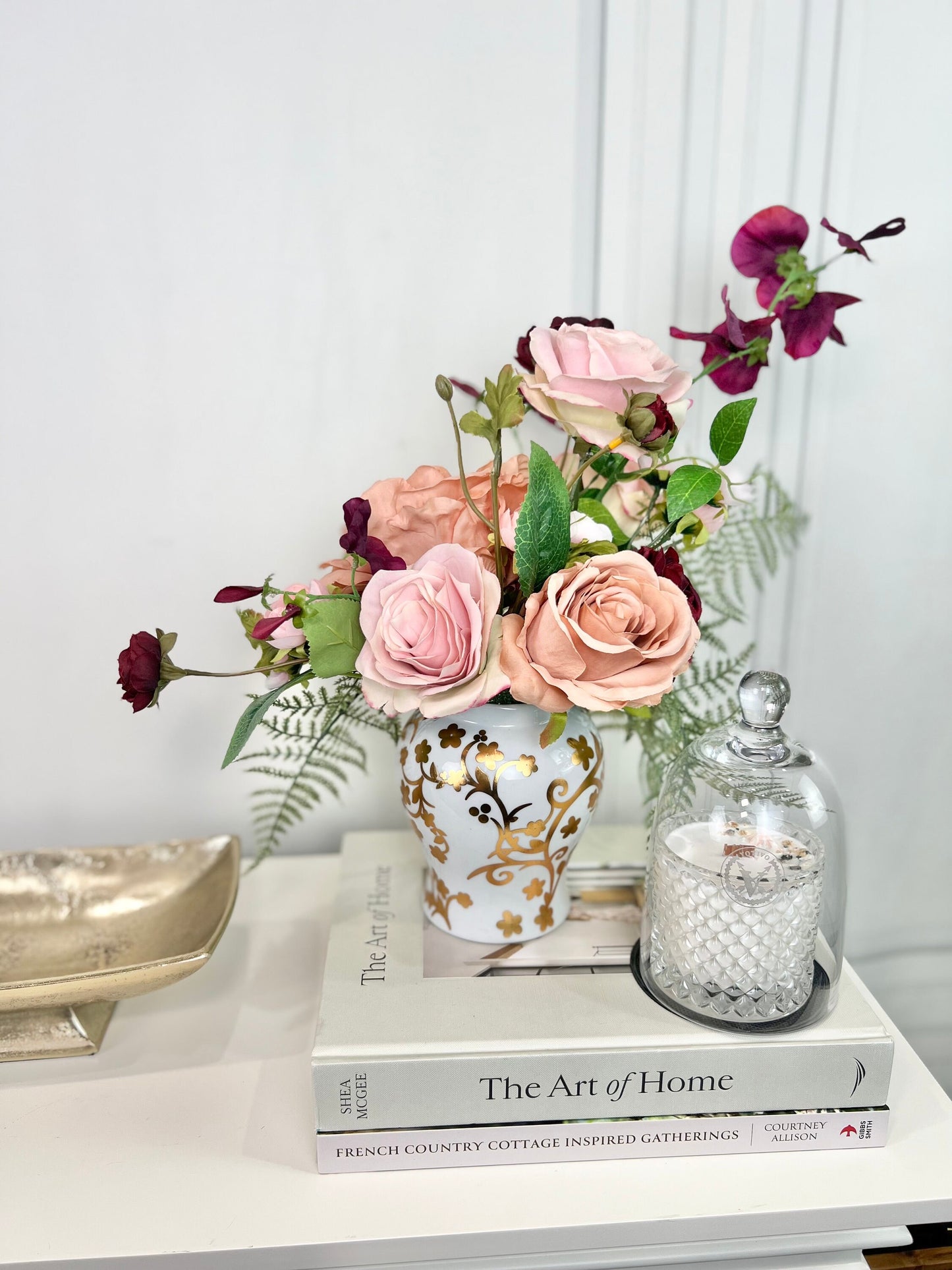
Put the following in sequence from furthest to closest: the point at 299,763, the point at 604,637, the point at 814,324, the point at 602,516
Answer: the point at 299,763 → the point at 814,324 → the point at 602,516 → the point at 604,637

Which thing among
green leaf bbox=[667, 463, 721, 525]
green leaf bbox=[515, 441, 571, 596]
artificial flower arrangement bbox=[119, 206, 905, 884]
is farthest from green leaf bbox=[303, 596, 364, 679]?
green leaf bbox=[667, 463, 721, 525]

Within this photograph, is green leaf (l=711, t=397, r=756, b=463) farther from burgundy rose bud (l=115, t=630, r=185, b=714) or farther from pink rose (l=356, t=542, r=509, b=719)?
burgundy rose bud (l=115, t=630, r=185, b=714)

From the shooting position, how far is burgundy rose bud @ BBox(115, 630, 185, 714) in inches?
21.7

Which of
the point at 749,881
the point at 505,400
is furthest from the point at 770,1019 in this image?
the point at 505,400

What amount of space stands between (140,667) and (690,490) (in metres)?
0.36

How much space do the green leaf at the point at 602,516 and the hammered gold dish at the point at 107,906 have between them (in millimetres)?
401

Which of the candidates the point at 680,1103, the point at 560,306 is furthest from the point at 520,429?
the point at 680,1103

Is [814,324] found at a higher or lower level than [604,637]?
higher

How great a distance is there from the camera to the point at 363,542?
55 centimetres

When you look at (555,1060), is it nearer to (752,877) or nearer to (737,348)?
(752,877)

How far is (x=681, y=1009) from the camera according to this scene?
573 mm

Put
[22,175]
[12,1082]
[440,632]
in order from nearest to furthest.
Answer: [440,632] → [12,1082] → [22,175]

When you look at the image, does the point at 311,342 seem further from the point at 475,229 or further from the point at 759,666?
the point at 759,666

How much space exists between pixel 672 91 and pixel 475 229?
20 cm
